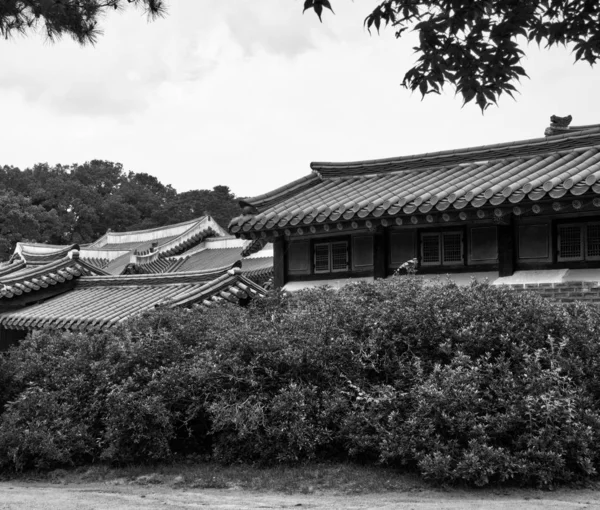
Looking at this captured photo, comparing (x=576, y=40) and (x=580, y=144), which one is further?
(x=580, y=144)

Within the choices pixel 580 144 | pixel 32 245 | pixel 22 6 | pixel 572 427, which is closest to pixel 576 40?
pixel 572 427

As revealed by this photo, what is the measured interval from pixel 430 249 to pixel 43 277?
1014 centimetres

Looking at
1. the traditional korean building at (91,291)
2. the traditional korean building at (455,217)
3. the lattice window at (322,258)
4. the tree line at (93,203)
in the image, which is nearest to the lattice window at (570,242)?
the traditional korean building at (455,217)

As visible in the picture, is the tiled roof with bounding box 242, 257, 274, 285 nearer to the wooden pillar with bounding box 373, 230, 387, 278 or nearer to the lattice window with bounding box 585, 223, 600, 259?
the wooden pillar with bounding box 373, 230, 387, 278

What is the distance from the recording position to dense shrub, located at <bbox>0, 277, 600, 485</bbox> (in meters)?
8.41

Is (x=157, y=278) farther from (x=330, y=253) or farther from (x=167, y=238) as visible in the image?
(x=167, y=238)

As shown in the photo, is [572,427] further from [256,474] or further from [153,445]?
[153,445]

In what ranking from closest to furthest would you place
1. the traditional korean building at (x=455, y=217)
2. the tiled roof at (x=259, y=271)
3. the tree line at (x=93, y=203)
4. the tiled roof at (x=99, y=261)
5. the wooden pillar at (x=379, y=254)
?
the traditional korean building at (x=455, y=217) → the wooden pillar at (x=379, y=254) → the tiled roof at (x=259, y=271) → the tiled roof at (x=99, y=261) → the tree line at (x=93, y=203)

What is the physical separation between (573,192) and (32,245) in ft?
108

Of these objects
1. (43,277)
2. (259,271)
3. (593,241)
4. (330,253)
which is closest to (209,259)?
(259,271)

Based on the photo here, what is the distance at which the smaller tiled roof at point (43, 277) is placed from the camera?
61.0 feet

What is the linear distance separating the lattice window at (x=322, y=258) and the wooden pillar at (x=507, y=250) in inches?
137

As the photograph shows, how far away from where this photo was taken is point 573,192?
11.0 meters

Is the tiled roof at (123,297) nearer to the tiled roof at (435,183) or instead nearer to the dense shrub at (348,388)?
the tiled roof at (435,183)
